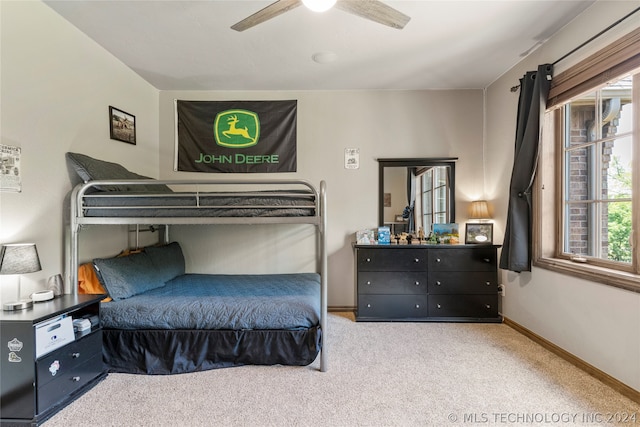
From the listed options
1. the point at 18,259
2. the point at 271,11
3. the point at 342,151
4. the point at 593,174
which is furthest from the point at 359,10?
the point at 18,259

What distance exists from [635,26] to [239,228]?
11.7 ft

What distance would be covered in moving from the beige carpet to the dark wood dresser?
0.64 m

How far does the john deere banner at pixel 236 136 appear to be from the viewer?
3531mm

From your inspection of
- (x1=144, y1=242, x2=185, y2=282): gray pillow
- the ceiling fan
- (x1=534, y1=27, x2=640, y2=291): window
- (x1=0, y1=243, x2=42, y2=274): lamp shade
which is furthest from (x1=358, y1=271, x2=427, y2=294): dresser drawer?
(x1=0, y1=243, x2=42, y2=274): lamp shade

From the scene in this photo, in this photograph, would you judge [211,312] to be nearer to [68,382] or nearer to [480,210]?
[68,382]

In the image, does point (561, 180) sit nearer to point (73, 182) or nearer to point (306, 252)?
point (306, 252)

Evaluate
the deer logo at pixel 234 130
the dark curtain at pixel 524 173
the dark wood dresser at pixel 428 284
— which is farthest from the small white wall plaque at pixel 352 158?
the dark curtain at pixel 524 173

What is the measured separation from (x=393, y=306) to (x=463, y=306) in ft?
2.37

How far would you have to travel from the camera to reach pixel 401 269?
319 cm

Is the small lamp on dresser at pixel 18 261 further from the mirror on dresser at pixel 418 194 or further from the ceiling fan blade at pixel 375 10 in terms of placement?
the mirror on dresser at pixel 418 194

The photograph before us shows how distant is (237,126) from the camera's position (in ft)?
11.6

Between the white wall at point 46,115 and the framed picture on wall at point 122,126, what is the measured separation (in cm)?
7

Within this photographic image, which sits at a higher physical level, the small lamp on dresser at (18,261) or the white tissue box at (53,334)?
the small lamp on dresser at (18,261)

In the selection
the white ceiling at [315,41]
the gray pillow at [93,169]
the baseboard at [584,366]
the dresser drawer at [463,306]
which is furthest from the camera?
the dresser drawer at [463,306]
